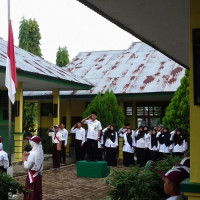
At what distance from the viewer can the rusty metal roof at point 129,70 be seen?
20.1m

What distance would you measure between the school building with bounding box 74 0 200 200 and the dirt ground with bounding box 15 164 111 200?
412 centimetres

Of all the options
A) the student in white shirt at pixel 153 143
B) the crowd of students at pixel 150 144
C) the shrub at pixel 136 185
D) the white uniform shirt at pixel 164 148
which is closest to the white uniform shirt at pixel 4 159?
the shrub at pixel 136 185

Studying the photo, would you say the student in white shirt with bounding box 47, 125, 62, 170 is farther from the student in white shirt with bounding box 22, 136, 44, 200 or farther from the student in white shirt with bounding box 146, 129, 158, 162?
the student in white shirt with bounding box 22, 136, 44, 200

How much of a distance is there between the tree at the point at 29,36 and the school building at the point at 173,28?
29.4m

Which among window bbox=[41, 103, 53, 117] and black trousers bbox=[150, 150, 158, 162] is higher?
window bbox=[41, 103, 53, 117]

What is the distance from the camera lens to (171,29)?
6.61 m

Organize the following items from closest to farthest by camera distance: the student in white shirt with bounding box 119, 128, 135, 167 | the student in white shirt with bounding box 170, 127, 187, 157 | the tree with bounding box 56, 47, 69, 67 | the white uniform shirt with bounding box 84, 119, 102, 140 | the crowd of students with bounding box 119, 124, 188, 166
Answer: the student in white shirt with bounding box 170, 127, 187, 157
the white uniform shirt with bounding box 84, 119, 102, 140
the crowd of students with bounding box 119, 124, 188, 166
the student in white shirt with bounding box 119, 128, 135, 167
the tree with bounding box 56, 47, 69, 67

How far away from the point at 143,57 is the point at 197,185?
2020 cm

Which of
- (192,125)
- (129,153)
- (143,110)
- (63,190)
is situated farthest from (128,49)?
(192,125)

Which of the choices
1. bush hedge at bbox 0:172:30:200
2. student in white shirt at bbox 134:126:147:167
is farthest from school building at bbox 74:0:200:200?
student in white shirt at bbox 134:126:147:167

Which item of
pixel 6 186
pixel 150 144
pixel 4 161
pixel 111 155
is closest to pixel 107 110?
pixel 111 155

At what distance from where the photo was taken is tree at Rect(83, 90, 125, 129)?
1861 cm

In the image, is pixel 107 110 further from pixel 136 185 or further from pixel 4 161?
pixel 136 185

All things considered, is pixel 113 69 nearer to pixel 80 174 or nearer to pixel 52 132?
pixel 52 132
